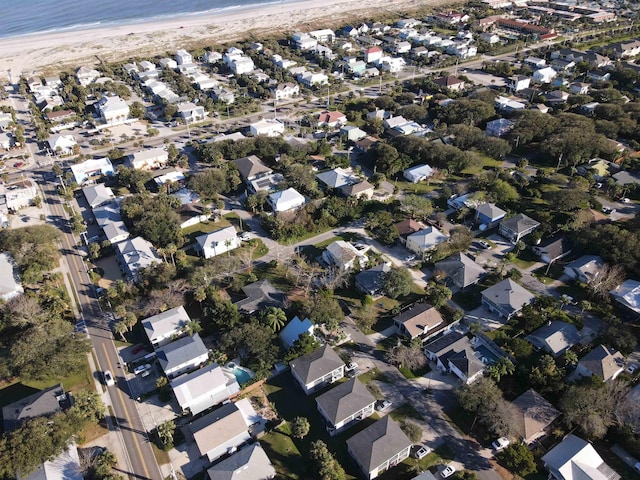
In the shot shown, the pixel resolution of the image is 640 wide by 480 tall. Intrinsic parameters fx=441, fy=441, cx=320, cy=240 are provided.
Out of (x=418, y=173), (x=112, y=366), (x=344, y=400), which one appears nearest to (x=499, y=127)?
(x=418, y=173)

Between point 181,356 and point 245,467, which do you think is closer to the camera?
point 245,467

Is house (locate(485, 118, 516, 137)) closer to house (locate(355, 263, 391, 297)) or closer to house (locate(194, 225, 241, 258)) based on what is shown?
house (locate(355, 263, 391, 297))

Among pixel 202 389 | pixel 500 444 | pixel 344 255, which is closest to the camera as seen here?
pixel 500 444

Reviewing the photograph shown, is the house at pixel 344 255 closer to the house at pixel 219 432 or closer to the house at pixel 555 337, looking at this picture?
the house at pixel 555 337

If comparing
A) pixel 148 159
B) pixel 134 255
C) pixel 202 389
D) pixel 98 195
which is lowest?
pixel 202 389

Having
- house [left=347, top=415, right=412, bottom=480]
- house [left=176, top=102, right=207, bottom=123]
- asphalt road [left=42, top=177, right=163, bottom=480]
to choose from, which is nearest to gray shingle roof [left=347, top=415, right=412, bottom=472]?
house [left=347, top=415, right=412, bottom=480]

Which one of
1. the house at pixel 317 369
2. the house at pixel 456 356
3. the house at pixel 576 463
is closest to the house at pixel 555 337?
the house at pixel 456 356

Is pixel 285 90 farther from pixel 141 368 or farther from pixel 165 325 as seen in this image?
pixel 141 368

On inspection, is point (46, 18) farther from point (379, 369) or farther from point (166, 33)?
point (379, 369)
